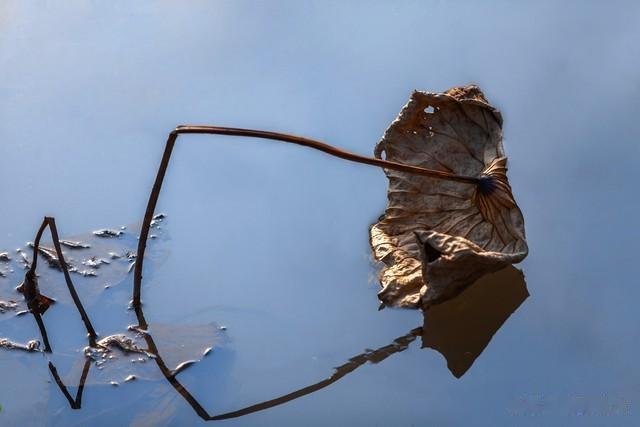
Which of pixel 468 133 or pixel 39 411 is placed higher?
pixel 468 133

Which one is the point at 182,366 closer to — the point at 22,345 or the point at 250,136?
the point at 22,345

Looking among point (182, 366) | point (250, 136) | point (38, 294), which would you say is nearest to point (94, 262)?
point (38, 294)

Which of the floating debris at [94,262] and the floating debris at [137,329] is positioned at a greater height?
the floating debris at [94,262]

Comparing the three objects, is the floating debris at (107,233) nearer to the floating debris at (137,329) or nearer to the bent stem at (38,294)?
the bent stem at (38,294)

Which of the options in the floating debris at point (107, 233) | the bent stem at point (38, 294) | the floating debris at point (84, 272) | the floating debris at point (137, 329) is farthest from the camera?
the floating debris at point (107, 233)

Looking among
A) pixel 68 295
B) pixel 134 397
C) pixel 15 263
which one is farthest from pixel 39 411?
pixel 15 263

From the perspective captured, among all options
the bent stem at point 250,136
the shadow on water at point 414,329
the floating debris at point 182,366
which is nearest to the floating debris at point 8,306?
the shadow on water at point 414,329

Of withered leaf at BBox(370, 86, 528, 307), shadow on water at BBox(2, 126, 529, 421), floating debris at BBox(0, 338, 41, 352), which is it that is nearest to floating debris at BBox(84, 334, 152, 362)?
shadow on water at BBox(2, 126, 529, 421)

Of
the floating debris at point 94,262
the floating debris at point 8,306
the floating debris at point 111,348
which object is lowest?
the floating debris at point 8,306

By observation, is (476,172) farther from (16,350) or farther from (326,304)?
(16,350)
